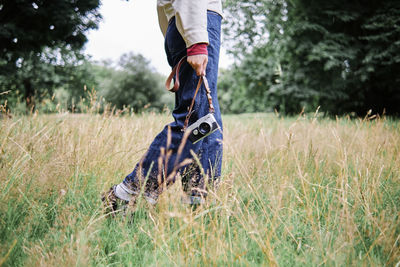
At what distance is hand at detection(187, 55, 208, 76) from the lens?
51.3 inches

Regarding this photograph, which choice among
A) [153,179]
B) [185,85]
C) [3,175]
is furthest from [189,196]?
[3,175]

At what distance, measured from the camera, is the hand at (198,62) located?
1.30 meters

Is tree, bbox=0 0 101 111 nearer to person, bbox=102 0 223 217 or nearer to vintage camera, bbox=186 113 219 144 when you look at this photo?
person, bbox=102 0 223 217

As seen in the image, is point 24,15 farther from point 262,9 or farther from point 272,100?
point 272,100

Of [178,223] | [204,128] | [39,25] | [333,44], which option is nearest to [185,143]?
[204,128]

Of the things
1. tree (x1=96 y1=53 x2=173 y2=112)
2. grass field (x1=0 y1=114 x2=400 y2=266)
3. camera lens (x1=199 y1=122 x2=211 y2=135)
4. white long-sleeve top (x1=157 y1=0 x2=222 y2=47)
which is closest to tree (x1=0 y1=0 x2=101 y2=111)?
grass field (x1=0 y1=114 x2=400 y2=266)

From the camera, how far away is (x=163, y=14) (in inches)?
64.5

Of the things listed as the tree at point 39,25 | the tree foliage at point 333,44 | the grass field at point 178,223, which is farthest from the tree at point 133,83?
the grass field at point 178,223

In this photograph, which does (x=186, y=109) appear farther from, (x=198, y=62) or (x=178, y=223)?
(x=178, y=223)

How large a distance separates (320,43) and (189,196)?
7999 millimetres

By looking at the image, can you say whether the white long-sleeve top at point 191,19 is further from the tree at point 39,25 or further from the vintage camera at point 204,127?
the tree at point 39,25

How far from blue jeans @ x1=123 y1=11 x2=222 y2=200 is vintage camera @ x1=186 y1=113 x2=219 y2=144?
10 cm

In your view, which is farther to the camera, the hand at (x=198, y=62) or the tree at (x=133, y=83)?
the tree at (x=133, y=83)

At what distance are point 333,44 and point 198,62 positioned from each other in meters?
8.17
